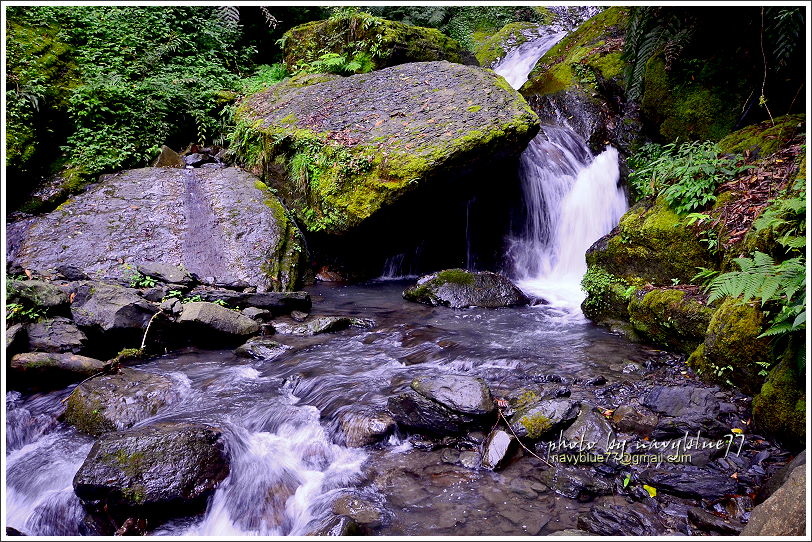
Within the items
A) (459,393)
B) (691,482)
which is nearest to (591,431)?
(691,482)

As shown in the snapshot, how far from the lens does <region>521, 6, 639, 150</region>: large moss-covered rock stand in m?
9.98

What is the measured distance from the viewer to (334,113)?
9094mm

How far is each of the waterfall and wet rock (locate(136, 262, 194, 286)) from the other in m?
Answer: 5.81

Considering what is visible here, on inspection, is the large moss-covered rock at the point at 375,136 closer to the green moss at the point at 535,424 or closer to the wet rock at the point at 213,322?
the wet rock at the point at 213,322

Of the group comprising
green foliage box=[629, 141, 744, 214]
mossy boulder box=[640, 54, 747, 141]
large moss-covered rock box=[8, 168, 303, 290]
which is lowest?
large moss-covered rock box=[8, 168, 303, 290]

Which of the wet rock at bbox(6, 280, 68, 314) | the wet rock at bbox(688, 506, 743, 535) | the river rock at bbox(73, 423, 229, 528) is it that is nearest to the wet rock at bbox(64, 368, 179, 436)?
the river rock at bbox(73, 423, 229, 528)

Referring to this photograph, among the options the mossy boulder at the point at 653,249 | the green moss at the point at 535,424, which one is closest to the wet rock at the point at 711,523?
the green moss at the point at 535,424

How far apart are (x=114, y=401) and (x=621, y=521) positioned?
13.2ft

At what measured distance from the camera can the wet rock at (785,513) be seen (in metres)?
2.04

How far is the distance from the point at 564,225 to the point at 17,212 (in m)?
10.1

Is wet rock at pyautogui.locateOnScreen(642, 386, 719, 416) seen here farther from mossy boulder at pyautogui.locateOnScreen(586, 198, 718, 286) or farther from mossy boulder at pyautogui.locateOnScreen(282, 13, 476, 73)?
mossy boulder at pyautogui.locateOnScreen(282, 13, 476, 73)

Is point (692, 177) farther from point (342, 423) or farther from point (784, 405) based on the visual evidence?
point (342, 423)

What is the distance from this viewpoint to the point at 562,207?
953 cm

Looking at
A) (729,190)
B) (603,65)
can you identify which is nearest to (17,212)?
(729,190)
